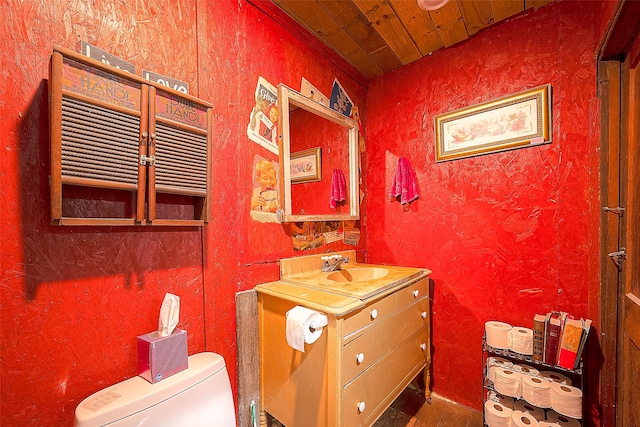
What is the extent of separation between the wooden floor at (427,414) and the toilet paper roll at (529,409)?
13.3 inches

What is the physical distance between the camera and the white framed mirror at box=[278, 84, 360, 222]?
1698mm

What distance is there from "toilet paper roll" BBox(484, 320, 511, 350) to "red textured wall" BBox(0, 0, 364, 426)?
145cm

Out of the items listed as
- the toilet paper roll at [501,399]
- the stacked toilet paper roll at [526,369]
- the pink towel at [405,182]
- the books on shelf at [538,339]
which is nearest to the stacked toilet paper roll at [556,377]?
the stacked toilet paper roll at [526,369]

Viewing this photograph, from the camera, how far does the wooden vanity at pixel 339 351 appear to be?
1.16 meters

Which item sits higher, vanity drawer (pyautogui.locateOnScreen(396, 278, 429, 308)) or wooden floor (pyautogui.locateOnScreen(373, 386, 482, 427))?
vanity drawer (pyautogui.locateOnScreen(396, 278, 429, 308))

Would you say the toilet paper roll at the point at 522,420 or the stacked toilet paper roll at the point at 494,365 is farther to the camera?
the stacked toilet paper roll at the point at 494,365

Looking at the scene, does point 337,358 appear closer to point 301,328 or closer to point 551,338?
point 301,328

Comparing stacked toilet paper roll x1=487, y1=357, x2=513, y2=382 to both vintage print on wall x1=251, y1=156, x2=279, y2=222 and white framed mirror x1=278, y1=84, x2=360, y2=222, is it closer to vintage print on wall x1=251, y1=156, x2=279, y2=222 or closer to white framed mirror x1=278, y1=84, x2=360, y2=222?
white framed mirror x1=278, y1=84, x2=360, y2=222

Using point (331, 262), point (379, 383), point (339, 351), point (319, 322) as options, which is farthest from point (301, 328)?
point (331, 262)

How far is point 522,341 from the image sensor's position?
5.15 feet

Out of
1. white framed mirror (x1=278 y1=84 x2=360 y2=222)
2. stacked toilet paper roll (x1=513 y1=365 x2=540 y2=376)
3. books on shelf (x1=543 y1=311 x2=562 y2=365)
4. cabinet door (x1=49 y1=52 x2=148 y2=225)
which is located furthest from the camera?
white framed mirror (x1=278 y1=84 x2=360 y2=222)

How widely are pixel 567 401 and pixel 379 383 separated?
962 millimetres

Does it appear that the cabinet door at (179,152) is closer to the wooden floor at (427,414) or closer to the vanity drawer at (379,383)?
the vanity drawer at (379,383)

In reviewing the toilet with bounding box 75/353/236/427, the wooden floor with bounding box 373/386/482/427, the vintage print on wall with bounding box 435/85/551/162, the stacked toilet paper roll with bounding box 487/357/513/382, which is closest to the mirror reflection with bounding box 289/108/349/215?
the vintage print on wall with bounding box 435/85/551/162
